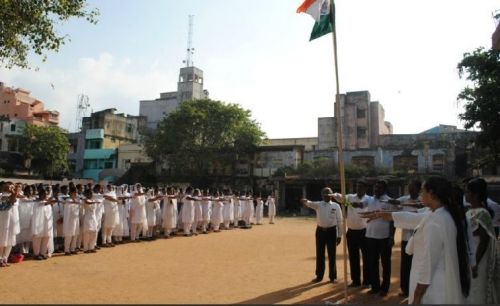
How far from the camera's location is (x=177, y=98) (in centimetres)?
6016

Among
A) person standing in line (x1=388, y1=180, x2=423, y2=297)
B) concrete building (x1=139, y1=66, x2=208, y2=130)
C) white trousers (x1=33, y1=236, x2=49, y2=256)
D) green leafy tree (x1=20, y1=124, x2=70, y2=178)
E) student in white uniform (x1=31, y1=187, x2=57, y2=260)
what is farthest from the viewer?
concrete building (x1=139, y1=66, x2=208, y2=130)

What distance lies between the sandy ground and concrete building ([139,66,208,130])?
159 ft

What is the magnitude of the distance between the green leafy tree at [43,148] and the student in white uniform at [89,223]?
113 ft

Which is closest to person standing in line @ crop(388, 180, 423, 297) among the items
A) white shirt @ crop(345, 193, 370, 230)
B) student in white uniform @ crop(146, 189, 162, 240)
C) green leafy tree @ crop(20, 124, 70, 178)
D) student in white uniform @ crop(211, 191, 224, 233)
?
white shirt @ crop(345, 193, 370, 230)

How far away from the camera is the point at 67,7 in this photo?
1144 cm

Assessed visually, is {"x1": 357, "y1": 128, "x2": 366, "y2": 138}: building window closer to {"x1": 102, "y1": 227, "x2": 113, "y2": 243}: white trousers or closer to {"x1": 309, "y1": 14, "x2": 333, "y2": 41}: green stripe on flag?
{"x1": 102, "y1": 227, "x2": 113, "y2": 243}: white trousers

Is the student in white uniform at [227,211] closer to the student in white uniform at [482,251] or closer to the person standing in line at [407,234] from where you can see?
the person standing in line at [407,234]

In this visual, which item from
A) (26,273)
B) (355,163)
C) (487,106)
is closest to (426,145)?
(355,163)

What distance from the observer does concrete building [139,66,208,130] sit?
196 ft

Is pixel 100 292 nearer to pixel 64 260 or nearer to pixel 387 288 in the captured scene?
pixel 64 260

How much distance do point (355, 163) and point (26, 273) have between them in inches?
1330

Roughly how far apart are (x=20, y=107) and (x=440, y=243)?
57028 mm

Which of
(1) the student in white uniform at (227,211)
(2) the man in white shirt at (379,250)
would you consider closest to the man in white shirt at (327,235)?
(2) the man in white shirt at (379,250)

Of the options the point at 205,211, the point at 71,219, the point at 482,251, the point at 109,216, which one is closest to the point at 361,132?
the point at 205,211
